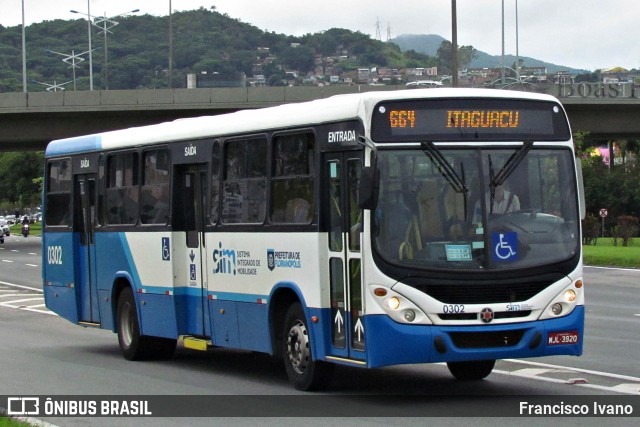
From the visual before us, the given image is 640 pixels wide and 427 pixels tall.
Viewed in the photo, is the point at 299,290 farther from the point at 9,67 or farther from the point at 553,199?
the point at 9,67

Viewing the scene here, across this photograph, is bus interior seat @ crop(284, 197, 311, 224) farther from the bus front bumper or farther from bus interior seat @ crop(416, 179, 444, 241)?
the bus front bumper

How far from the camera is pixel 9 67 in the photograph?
15962cm

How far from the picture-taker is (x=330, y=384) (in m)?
13.8

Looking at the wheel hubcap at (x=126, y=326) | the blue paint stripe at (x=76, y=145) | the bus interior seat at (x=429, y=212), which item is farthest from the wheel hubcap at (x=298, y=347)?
the blue paint stripe at (x=76, y=145)

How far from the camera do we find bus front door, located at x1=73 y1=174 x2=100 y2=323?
18969 millimetres

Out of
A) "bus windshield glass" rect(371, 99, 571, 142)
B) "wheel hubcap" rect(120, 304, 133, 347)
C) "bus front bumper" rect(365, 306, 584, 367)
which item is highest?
"bus windshield glass" rect(371, 99, 571, 142)

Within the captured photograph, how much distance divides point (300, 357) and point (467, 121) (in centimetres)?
287

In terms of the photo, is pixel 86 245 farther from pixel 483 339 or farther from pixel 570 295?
pixel 570 295

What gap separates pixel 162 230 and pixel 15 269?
30.6 m

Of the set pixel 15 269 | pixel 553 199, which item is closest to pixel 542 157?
pixel 553 199

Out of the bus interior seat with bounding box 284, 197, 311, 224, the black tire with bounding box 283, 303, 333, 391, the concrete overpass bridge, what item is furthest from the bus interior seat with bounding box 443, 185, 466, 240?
the concrete overpass bridge

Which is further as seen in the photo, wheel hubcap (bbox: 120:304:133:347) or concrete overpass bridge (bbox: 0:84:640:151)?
concrete overpass bridge (bbox: 0:84:640:151)

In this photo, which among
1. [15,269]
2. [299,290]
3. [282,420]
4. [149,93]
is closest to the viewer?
[282,420]

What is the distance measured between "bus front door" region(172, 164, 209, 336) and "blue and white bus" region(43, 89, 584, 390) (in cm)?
44
